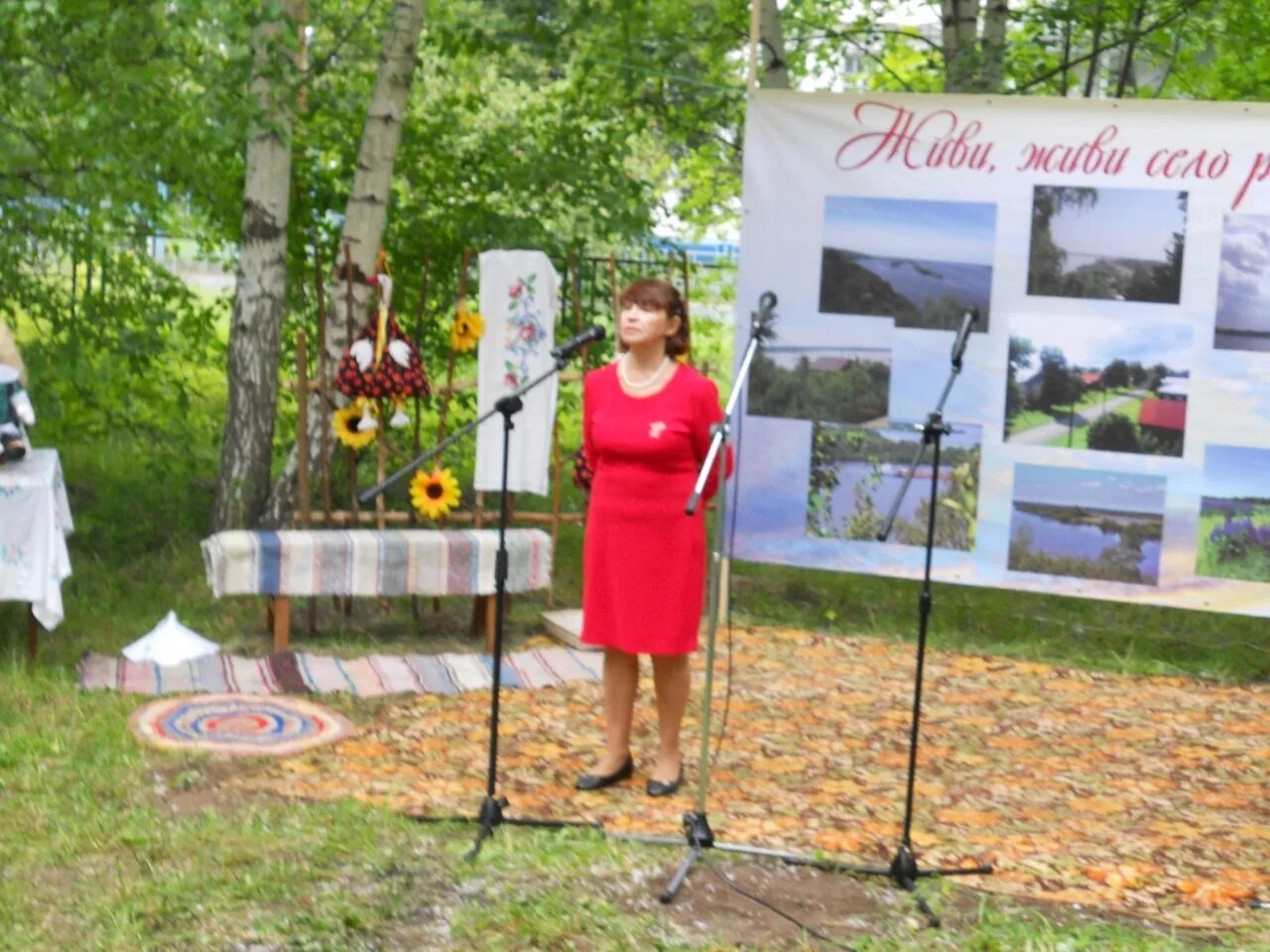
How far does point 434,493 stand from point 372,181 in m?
1.54

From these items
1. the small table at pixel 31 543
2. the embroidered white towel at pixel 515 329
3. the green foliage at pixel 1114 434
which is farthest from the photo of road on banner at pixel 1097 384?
the small table at pixel 31 543

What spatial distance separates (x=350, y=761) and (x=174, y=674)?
4.43 ft

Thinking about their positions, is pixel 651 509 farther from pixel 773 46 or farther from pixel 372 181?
pixel 773 46

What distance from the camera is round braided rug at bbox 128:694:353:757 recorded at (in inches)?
227

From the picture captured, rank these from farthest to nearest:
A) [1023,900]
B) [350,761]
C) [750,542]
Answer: [750,542]
[350,761]
[1023,900]

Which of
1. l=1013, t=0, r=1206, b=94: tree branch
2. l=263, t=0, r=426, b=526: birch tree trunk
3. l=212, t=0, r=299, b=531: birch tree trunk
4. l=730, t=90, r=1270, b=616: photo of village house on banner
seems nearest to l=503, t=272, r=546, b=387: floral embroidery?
l=263, t=0, r=426, b=526: birch tree trunk

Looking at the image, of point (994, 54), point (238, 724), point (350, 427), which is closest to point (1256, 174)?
point (994, 54)

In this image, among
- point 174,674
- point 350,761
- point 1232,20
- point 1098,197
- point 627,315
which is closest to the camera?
point 627,315

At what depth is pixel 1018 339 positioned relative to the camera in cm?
757

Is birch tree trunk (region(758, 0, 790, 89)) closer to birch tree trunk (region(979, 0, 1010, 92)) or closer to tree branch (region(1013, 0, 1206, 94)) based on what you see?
birch tree trunk (region(979, 0, 1010, 92))

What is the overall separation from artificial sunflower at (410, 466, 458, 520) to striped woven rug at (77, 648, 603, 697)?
660 millimetres

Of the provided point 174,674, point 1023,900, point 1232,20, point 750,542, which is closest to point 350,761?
point 174,674

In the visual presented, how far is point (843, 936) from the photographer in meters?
4.23

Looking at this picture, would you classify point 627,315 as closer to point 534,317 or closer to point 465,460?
point 534,317
